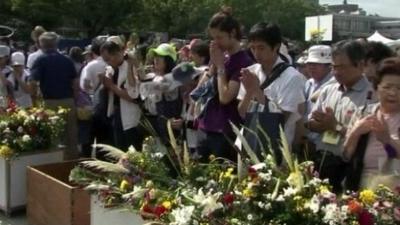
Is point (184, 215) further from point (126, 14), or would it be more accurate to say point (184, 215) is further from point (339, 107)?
point (126, 14)

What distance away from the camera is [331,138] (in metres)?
3.32

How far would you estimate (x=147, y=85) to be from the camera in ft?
17.5

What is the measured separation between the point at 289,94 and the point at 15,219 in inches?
109

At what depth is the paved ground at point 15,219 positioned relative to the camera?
4.87 m

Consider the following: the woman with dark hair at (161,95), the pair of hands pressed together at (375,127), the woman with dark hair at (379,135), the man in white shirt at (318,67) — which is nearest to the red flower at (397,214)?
the woman with dark hair at (379,135)

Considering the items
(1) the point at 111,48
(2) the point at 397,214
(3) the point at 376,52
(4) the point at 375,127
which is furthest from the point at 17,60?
(2) the point at 397,214

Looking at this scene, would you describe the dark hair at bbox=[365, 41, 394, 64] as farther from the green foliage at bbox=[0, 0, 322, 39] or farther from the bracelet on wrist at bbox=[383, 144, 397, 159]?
the green foliage at bbox=[0, 0, 322, 39]

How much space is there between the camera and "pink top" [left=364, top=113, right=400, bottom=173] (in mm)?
2943

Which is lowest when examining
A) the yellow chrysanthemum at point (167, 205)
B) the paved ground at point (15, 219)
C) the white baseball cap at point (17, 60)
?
the paved ground at point (15, 219)

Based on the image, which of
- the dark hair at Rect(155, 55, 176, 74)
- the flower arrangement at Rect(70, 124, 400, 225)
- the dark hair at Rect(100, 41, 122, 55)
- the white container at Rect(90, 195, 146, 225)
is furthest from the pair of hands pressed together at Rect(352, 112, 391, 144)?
the dark hair at Rect(100, 41, 122, 55)

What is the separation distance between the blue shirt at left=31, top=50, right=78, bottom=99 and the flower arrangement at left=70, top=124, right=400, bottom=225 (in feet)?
10.9

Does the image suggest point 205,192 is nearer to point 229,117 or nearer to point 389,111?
point 389,111

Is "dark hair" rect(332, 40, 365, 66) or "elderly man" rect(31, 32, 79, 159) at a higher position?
"dark hair" rect(332, 40, 365, 66)

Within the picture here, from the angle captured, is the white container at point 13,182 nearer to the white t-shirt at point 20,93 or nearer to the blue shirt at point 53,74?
the blue shirt at point 53,74
